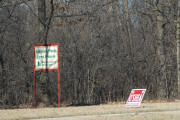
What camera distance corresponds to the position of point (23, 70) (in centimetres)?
2002

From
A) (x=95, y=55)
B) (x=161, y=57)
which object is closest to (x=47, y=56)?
(x=95, y=55)

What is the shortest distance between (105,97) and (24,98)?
4641 mm

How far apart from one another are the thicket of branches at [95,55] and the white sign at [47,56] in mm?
4651

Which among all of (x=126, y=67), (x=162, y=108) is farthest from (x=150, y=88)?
(x=162, y=108)

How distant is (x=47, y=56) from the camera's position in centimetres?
1548

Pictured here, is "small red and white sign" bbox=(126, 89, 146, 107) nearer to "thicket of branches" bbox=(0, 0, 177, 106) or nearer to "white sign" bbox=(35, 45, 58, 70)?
"white sign" bbox=(35, 45, 58, 70)

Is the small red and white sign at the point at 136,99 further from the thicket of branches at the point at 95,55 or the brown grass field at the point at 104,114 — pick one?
the thicket of branches at the point at 95,55

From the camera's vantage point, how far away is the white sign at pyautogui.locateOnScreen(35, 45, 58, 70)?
1543 centimetres

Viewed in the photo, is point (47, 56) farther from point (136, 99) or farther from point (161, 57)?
point (161, 57)

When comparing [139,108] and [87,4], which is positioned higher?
[87,4]

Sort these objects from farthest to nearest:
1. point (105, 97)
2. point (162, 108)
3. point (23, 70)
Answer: point (105, 97)
point (23, 70)
point (162, 108)

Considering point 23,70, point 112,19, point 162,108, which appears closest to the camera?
point 162,108

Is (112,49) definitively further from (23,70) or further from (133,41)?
(23,70)

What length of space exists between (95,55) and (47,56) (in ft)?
20.0
